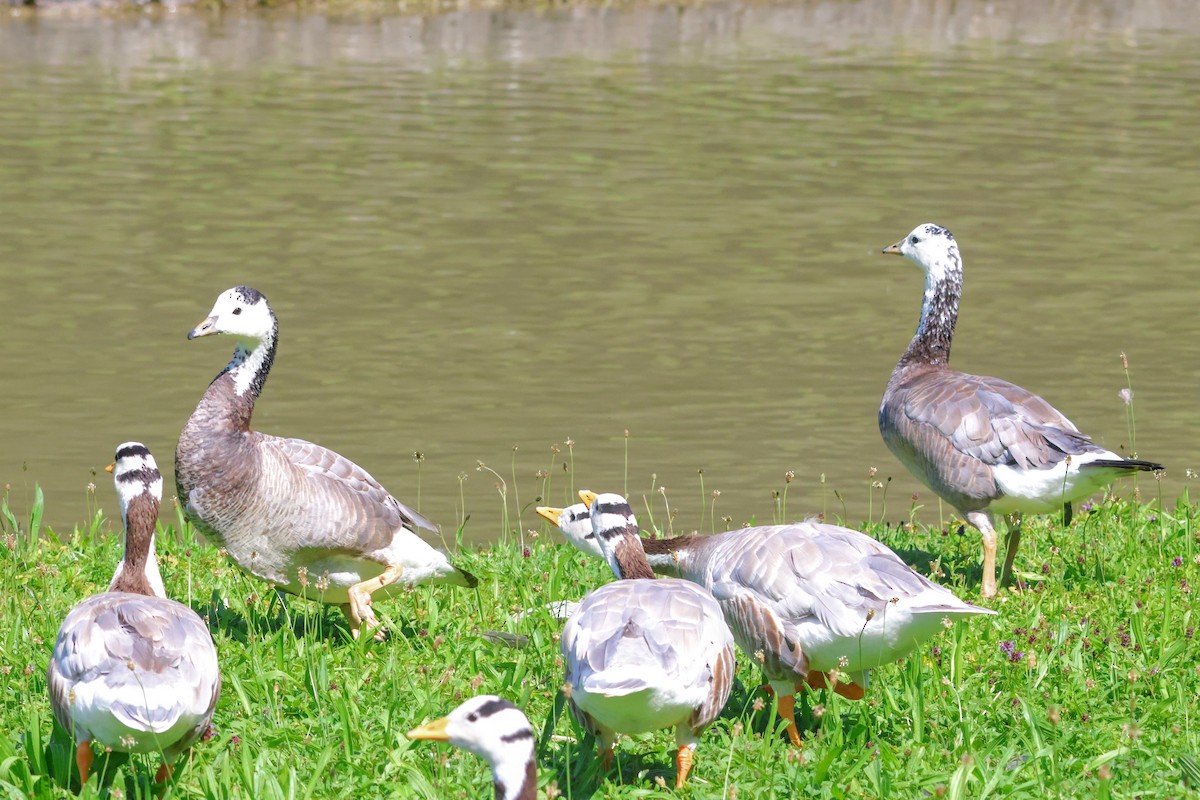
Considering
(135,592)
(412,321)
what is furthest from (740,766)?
(412,321)

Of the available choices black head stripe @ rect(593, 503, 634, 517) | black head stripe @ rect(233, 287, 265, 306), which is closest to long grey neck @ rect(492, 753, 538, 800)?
black head stripe @ rect(593, 503, 634, 517)

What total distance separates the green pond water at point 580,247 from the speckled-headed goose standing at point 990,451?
1.65 meters

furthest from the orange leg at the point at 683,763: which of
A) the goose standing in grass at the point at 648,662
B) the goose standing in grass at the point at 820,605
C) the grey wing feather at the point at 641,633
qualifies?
the goose standing in grass at the point at 820,605

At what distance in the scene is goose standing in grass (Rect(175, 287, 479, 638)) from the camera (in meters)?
7.51

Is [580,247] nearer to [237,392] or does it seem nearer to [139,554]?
[237,392]

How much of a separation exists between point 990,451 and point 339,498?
3477 mm

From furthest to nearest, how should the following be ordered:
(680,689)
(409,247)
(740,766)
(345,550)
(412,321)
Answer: (409,247) → (412,321) → (345,550) → (740,766) → (680,689)

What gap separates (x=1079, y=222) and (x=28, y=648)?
658 inches

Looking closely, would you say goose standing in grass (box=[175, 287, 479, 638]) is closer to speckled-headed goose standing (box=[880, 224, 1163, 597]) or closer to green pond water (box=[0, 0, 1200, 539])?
green pond water (box=[0, 0, 1200, 539])

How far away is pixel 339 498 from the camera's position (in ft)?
25.3

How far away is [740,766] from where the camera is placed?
5.88m

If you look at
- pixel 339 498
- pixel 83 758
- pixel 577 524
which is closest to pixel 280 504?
pixel 339 498

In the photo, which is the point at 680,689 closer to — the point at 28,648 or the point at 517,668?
the point at 517,668

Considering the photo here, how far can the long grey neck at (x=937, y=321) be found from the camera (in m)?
9.90
